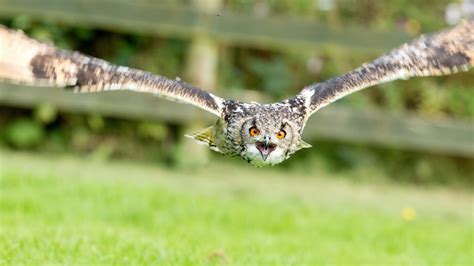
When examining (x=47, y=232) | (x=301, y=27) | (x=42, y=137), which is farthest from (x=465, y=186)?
(x=47, y=232)

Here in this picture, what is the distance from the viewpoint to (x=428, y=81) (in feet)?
35.5

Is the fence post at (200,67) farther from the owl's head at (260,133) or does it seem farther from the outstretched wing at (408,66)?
the owl's head at (260,133)

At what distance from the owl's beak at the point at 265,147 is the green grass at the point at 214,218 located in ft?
3.03

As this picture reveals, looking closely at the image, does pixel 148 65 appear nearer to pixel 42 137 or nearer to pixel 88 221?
pixel 42 137

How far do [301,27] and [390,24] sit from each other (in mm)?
2137

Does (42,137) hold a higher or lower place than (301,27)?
lower

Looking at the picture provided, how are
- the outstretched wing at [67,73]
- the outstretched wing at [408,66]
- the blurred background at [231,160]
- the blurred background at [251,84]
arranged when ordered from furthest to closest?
the blurred background at [251,84]
the blurred background at [231,160]
the outstretched wing at [408,66]
the outstretched wing at [67,73]

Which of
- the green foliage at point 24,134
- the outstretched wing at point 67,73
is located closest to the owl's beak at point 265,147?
the outstretched wing at point 67,73

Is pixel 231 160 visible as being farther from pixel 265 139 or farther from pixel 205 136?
pixel 265 139

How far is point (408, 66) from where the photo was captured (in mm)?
5746

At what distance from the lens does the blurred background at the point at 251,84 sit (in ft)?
31.0

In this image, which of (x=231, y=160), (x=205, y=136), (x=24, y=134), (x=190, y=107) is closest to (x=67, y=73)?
(x=205, y=136)

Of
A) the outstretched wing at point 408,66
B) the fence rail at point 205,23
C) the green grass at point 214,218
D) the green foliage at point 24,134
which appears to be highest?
the fence rail at point 205,23

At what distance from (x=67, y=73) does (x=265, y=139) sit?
1215 millimetres
